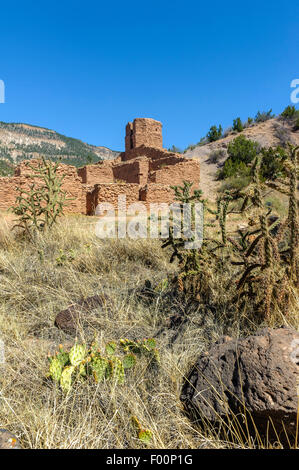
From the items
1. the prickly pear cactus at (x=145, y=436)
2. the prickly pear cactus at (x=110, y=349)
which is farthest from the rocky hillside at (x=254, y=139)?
the prickly pear cactus at (x=145, y=436)

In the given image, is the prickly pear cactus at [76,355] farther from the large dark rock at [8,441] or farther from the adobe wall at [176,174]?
the adobe wall at [176,174]

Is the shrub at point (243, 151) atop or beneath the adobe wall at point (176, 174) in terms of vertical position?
atop

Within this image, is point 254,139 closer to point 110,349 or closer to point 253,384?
point 110,349

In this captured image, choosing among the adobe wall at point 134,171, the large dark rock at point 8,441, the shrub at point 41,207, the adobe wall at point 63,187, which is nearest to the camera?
the large dark rock at point 8,441

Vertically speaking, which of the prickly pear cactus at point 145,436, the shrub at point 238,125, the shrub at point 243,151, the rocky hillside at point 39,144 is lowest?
the prickly pear cactus at point 145,436

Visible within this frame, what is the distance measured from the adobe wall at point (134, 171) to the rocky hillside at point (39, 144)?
4896 centimetres

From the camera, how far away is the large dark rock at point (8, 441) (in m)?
1.21

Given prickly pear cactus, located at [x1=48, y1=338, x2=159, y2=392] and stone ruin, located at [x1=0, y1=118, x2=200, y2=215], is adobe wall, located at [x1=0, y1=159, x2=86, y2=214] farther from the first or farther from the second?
prickly pear cactus, located at [x1=48, y1=338, x2=159, y2=392]

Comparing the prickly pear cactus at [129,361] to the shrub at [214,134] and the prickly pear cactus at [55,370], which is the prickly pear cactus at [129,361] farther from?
the shrub at [214,134]

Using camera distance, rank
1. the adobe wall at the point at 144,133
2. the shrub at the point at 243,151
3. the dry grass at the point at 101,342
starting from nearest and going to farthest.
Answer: the dry grass at the point at 101,342 → the shrub at the point at 243,151 → the adobe wall at the point at 144,133

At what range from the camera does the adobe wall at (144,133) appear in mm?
19969

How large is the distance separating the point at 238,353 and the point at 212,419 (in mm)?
339

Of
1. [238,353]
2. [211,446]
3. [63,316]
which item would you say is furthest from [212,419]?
[63,316]

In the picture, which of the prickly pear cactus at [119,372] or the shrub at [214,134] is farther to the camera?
the shrub at [214,134]
